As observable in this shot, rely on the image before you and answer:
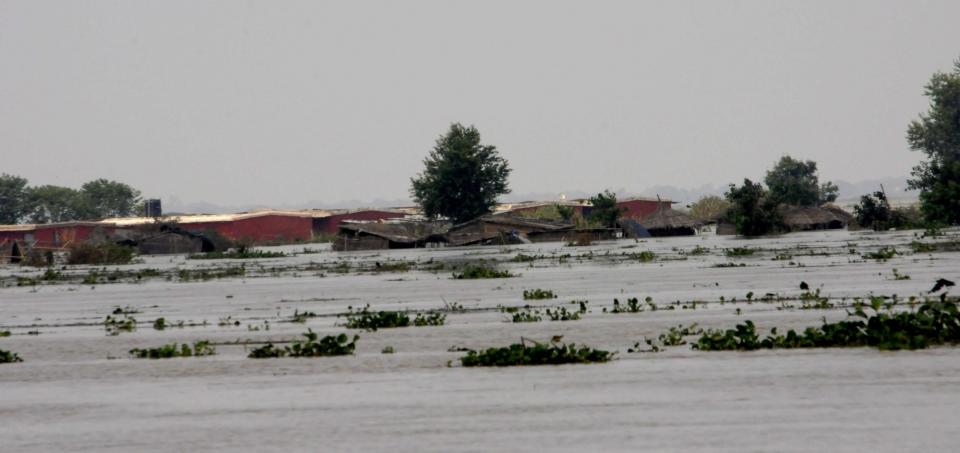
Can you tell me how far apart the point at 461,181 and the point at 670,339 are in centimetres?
7372

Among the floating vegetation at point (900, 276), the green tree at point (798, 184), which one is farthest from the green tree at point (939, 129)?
the floating vegetation at point (900, 276)

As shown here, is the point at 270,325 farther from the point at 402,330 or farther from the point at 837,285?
the point at 837,285

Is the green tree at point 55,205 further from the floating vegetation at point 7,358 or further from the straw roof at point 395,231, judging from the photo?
the floating vegetation at point 7,358

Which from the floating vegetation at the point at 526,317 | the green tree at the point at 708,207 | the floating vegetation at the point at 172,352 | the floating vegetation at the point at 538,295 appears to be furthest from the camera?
the green tree at the point at 708,207

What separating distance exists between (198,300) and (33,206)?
100983 mm

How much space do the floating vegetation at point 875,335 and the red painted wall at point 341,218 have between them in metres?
93.3

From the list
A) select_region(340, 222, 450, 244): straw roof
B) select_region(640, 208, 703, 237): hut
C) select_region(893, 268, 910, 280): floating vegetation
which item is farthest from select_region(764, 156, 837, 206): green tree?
select_region(893, 268, 910, 280): floating vegetation

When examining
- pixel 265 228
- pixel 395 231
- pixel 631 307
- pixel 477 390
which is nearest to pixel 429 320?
pixel 631 307

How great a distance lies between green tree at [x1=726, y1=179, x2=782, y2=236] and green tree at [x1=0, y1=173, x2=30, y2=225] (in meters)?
73.0

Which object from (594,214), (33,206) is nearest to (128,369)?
(594,214)

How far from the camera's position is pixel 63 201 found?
424ft

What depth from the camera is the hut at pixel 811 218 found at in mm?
82375

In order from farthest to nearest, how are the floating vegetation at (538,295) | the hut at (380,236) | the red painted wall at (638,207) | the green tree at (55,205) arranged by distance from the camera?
1. the green tree at (55,205)
2. the red painted wall at (638,207)
3. the hut at (380,236)
4. the floating vegetation at (538,295)

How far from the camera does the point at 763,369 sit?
15.1 m
